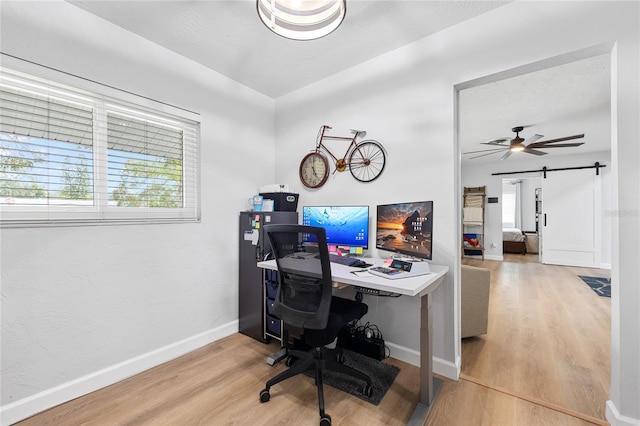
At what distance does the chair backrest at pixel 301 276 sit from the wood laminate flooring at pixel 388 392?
585 mm

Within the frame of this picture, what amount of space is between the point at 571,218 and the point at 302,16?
7.02m

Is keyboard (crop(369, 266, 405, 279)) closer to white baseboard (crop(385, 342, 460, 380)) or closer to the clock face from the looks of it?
white baseboard (crop(385, 342, 460, 380))

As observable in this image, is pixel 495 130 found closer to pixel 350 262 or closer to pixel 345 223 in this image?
pixel 345 223

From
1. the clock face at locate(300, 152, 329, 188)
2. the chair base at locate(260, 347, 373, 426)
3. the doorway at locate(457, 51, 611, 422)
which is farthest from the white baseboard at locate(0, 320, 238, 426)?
the doorway at locate(457, 51, 611, 422)

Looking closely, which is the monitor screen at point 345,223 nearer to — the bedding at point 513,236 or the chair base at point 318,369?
the chair base at point 318,369

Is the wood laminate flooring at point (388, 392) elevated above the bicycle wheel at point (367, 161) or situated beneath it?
situated beneath

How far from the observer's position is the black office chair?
1.55 m

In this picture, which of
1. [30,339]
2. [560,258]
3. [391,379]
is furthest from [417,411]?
[560,258]

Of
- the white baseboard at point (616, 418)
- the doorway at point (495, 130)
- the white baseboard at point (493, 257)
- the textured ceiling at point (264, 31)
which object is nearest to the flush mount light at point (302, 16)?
the textured ceiling at point (264, 31)

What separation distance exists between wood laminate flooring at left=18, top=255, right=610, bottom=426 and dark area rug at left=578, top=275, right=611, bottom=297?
5.65 ft

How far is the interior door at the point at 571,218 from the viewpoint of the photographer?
544cm

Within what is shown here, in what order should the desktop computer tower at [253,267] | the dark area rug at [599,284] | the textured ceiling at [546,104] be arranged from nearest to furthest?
the desktop computer tower at [253,267]
the textured ceiling at [546,104]
the dark area rug at [599,284]

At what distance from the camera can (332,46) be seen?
221cm

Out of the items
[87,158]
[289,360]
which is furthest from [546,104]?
[87,158]
